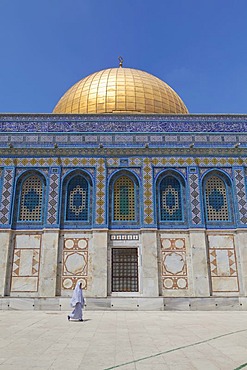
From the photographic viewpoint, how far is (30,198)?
1338 cm

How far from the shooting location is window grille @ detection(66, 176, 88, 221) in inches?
518

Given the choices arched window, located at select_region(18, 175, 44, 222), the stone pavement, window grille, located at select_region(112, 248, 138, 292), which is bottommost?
the stone pavement

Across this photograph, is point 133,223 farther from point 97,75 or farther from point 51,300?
point 97,75

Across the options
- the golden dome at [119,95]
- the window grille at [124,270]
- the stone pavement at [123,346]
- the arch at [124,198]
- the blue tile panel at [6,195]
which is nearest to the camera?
the stone pavement at [123,346]

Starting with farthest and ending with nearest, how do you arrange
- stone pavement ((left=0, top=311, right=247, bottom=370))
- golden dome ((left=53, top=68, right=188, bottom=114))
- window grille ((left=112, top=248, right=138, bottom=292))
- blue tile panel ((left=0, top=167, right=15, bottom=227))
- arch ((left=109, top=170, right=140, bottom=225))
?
1. golden dome ((left=53, top=68, right=188, bottom=114))
2. arch ((left=109, top=170, right=140, bottom=225))
3. blue tile panel ((left=0, top=167, right=15, bottom=227))
4. window grille ((left=112, top=248, right=138, bottom=292))
5. stone pavement ((left=0, top=311, right=247, bottom=370))

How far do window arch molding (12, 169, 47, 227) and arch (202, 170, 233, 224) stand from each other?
6.48 m

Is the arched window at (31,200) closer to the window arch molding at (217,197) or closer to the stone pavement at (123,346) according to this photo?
the stone pavement at (123,346)

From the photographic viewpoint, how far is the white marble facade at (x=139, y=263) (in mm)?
12227

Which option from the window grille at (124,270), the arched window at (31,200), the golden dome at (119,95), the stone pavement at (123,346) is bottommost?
the stone pavement at (123,346)

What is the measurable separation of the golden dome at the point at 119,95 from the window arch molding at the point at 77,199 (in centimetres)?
503

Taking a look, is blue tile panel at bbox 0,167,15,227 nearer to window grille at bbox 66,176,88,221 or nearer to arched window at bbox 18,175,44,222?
arched window at bbox 18,175,44,222

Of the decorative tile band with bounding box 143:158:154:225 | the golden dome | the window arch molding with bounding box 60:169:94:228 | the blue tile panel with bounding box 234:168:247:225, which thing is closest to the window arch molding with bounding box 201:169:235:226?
the blue tile panel with bounding box 234:168:247:225

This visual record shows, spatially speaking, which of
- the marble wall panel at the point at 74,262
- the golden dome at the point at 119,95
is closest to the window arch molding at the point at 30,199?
the marble wall panel at the point at 74,262

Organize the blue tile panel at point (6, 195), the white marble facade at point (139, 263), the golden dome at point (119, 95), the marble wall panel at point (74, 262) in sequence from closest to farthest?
the white marble facade at point (139, 263), the marble wall panel at point (74, 262), the blue tile panel at point (6, 195), the golden dome at point (119, 95)
